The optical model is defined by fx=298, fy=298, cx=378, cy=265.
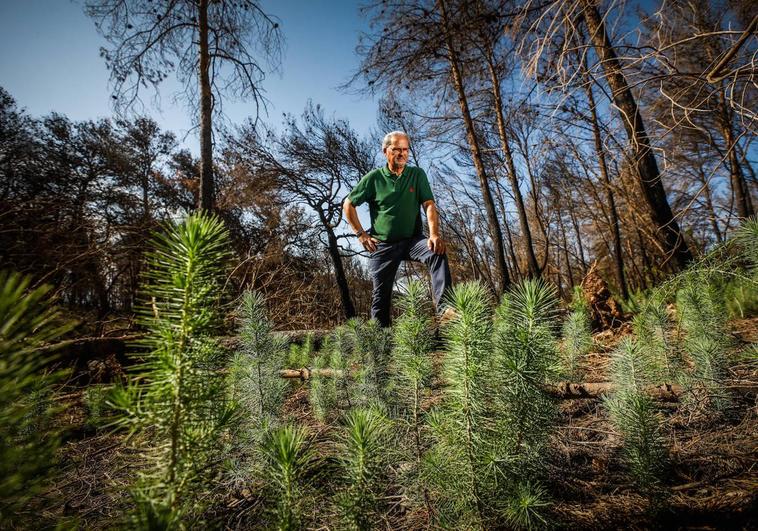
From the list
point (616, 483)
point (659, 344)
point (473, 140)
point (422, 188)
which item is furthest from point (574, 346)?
point (473, 140)

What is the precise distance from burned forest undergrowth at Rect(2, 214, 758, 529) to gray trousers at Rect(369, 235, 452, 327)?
114 centimetres

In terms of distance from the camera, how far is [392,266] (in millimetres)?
3473

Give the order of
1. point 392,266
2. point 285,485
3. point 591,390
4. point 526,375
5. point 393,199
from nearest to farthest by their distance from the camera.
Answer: point 285,485, point 526,375, point 591,390, point 392,266, point 393,199

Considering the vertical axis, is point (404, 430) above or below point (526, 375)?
below

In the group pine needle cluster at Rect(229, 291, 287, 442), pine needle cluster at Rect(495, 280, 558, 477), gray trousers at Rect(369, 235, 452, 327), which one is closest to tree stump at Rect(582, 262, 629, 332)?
gray trousers at Rect(369, 235, 452, 327)

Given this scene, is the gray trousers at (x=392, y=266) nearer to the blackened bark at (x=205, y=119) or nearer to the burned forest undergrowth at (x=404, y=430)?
the burned forest undergrowth at (x=404, y=430)

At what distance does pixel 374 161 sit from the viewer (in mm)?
14648

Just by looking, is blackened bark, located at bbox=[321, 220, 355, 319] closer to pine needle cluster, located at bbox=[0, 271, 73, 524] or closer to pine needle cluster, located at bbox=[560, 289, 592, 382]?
pine needle cluster, located at bbox=[560, 289, 592, 382]

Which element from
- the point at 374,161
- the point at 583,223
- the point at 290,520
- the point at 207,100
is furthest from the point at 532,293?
the point at 583,223

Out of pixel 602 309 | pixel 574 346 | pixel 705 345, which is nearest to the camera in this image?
pixel 705 345

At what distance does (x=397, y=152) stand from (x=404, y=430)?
309 cm

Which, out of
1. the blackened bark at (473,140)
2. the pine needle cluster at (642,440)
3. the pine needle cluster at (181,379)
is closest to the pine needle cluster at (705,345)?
the pine needle cluster at (642,440)

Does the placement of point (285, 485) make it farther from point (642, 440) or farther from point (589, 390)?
point (589, 390)

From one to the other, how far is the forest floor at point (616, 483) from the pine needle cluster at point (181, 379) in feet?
0.51
